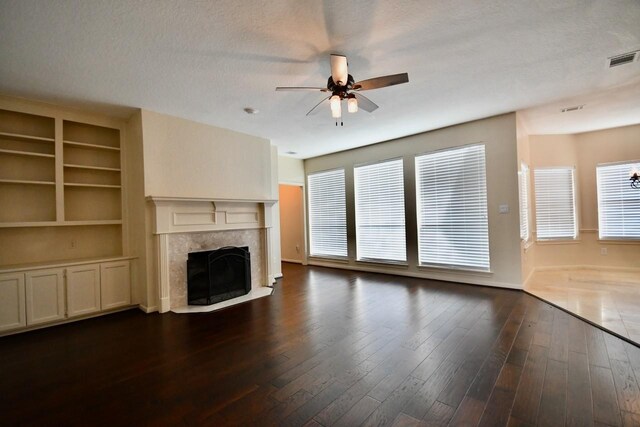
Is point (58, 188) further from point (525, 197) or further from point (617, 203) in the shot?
point (617, 203)

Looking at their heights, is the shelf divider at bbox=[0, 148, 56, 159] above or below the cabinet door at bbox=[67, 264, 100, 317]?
above

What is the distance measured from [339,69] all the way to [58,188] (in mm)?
3953

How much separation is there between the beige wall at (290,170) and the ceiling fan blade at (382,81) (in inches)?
171

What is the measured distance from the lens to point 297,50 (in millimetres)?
2539

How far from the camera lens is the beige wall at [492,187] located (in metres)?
4.34

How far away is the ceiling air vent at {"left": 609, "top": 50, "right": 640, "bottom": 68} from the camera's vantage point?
279 cm

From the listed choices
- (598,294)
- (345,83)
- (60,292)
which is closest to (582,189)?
(598,294)

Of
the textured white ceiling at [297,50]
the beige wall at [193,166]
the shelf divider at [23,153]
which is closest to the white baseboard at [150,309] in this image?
the beige wall at [193,166]

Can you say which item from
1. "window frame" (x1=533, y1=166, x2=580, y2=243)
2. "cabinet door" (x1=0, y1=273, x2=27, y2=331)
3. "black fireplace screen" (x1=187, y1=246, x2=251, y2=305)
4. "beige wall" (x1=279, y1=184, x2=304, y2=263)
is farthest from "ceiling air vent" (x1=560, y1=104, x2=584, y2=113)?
"cabinet door" (x1=0, y1=273, x2=27, y2=331)

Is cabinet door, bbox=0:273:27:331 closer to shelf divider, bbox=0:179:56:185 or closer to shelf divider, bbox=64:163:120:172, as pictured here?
shelf divider, bbox=0:179:56:185

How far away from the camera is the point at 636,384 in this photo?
197cm

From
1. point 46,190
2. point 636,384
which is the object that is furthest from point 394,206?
point 46,190

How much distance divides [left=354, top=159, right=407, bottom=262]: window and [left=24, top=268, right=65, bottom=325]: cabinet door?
512cm

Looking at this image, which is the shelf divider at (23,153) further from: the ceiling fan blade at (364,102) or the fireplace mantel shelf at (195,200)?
the ceiling fan blade at (364,102)
